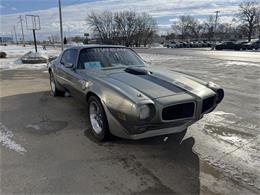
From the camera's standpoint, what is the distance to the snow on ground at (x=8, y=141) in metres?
3.53

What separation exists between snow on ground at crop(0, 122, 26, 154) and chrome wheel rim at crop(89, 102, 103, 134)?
1122 millimetres

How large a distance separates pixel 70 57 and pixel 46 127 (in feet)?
5.71

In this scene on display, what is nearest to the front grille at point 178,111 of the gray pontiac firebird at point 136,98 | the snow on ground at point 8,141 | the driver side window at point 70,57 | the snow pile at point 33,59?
the gray pontiac firebird at point 136,98

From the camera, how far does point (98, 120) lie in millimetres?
3768

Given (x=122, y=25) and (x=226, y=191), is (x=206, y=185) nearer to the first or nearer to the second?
(x=226, y=191)

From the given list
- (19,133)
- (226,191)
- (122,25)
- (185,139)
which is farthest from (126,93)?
(122,25)

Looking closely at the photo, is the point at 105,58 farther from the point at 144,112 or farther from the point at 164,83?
the point at 144,112

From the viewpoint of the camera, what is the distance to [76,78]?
444cm

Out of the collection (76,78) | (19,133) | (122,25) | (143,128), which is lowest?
(19,133)

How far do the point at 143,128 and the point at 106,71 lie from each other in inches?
61.9

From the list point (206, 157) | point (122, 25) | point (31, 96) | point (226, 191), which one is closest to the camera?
point (226, 191)


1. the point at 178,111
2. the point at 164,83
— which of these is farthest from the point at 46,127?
the point at 178,111

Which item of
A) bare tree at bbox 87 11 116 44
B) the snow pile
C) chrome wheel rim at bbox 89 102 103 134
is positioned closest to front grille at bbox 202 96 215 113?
chrome wheel rim at bbox 89 102 103 134

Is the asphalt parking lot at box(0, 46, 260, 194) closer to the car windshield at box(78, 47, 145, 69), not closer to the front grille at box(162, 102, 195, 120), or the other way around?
the front grille at box(162, 102, 195, 120)
